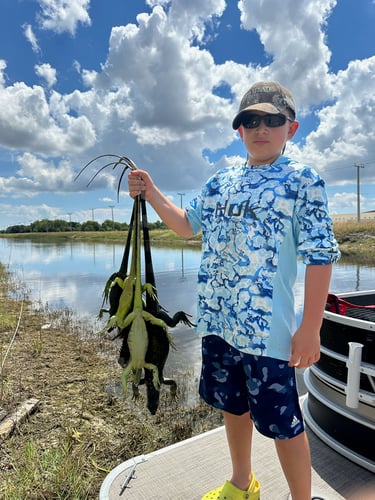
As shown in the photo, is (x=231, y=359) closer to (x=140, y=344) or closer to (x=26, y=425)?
(x=140, y=344)

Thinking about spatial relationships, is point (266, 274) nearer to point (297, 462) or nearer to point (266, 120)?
point (266, 120)

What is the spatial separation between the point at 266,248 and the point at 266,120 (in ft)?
1.81

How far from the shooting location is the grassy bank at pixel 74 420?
2.78 m

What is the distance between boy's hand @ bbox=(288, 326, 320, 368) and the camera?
60.3 inches

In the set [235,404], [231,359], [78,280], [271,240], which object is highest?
[271,240]

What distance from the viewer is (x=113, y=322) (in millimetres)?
1687

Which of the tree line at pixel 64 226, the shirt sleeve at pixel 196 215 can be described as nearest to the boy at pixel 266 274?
the shirt sleeve at pixel 196 215

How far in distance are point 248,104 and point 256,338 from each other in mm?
1018

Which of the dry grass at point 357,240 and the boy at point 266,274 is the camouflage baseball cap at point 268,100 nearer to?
the boy at point 266,274

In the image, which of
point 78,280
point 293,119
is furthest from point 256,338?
point 78,280

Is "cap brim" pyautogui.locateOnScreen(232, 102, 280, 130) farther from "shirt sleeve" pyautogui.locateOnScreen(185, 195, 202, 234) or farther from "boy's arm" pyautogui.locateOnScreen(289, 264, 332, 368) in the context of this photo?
"boy's arm" pyautogui.locateOnScreen(289, 264, 332, 368)

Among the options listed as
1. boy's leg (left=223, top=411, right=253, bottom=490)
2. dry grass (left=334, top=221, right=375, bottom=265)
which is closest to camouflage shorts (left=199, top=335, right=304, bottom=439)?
boy's leg (left=223, top=411, right=253, bottom=490)

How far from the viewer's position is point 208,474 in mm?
2354

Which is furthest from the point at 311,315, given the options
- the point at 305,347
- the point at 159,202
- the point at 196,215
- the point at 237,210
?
the point at 159,202
